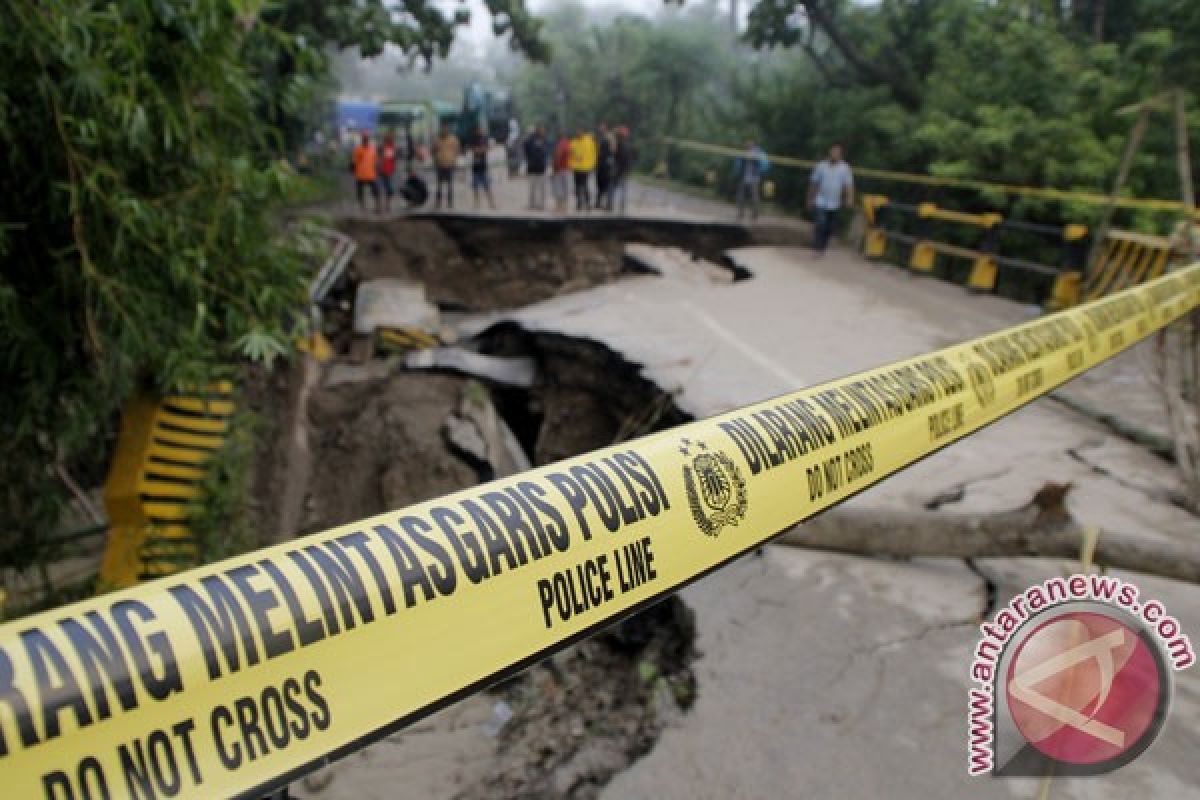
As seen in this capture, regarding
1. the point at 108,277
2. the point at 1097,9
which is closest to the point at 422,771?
the point at 108,277

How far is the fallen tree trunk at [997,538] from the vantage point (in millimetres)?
3121

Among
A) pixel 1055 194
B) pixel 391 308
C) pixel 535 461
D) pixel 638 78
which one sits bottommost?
pixel 535 461

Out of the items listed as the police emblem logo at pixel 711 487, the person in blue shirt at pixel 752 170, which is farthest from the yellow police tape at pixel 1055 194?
the police emblem logo at pixel 711 487

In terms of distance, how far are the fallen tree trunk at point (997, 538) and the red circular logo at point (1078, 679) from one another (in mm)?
1266

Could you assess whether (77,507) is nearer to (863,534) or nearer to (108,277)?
(108,277)

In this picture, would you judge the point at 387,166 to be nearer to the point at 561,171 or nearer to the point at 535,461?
the point at 561,171

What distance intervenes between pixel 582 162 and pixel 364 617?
47.7ft

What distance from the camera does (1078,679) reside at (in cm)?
175

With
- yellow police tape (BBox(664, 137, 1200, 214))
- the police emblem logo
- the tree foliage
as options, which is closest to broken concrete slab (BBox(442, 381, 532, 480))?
yellow police tape (BBox(664, 137, 1200, 214))

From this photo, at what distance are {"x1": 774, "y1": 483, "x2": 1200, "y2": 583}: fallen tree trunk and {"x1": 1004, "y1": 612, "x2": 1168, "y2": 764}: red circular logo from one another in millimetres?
1266

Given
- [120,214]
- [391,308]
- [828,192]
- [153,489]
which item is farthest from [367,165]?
[120,214]

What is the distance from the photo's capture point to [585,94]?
3650cm

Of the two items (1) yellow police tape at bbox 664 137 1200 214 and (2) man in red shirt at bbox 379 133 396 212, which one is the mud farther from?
(1) yellow police tape at bbox 664 137 1200 214

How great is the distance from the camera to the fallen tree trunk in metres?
3.12
